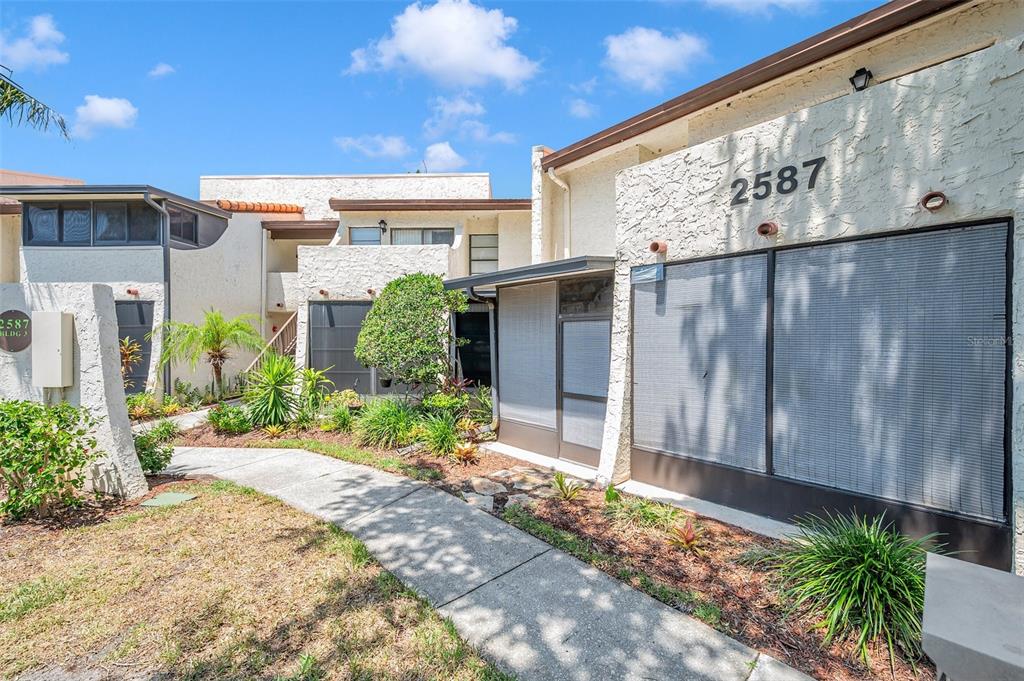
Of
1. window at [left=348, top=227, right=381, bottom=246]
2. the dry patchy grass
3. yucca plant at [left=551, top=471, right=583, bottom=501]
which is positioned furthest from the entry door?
window at [left=348, top=227, right=381, bottom=246]

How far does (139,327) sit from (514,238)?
10234 millimetres

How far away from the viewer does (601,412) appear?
6758mm

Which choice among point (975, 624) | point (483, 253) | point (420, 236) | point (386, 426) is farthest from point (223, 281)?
point (975, 624)

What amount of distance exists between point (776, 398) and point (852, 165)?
2358mm

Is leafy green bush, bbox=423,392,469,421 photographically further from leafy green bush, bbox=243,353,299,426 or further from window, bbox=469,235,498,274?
window, bbox=469,235,498,274

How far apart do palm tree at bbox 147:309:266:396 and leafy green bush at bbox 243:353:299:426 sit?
100.0 inches

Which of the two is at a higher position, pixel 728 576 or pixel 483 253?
pixel 483 253

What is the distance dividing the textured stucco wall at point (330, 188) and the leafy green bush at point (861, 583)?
48.9ft

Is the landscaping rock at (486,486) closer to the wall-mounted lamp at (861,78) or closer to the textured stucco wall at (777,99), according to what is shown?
the textured stucco wall at (777,99)

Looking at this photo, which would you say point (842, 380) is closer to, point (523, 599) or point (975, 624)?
point (975, 624)

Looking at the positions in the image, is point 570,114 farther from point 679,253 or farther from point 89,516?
point 89,516

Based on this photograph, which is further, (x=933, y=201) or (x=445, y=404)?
(x=445, y=404)

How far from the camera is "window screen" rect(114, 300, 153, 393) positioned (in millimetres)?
11750

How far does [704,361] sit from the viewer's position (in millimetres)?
5410
